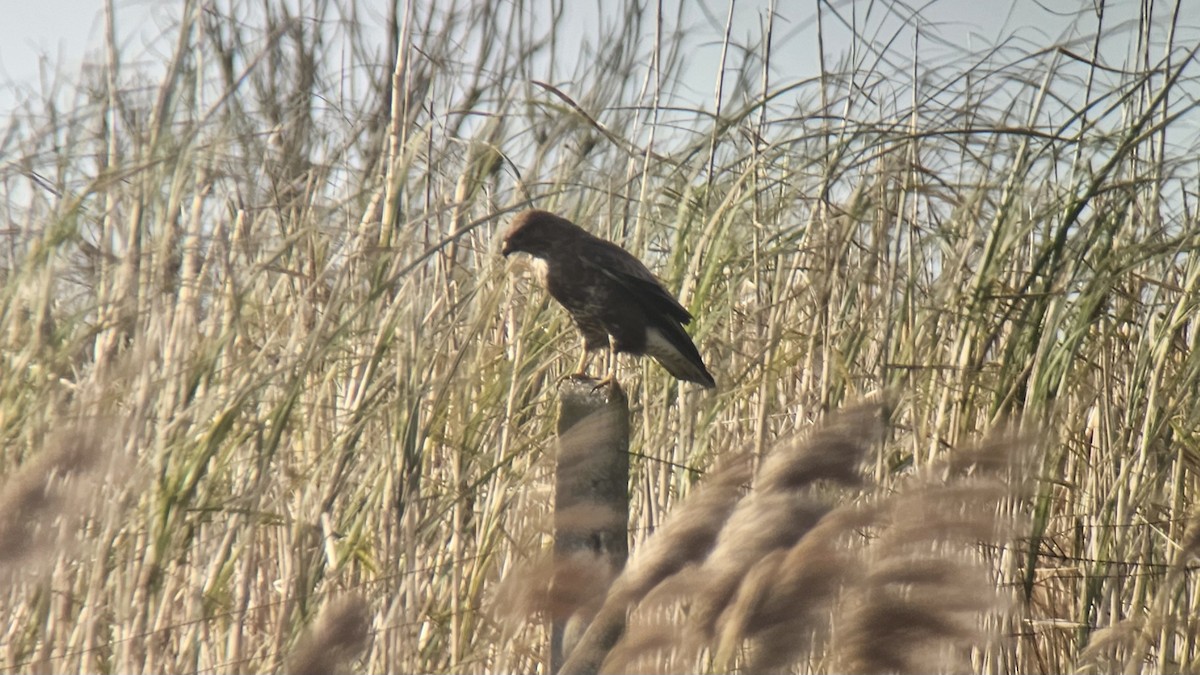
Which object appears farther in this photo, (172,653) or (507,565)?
(507,565)

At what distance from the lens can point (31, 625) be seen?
169 cm

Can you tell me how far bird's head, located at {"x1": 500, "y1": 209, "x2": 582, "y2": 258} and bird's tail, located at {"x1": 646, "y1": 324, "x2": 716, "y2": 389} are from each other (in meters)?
0.28

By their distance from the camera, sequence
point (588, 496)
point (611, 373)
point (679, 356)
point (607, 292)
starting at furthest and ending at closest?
point (607, 292) → point (679, 356) → point (611, 373) → point (588, 496)

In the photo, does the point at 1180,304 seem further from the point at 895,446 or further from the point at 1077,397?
the point at 895,446

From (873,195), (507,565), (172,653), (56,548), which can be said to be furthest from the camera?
(873,195)

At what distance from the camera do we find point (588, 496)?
1.49 meters

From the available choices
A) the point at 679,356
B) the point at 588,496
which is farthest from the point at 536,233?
the point at 588,496

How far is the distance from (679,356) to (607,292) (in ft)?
0.86

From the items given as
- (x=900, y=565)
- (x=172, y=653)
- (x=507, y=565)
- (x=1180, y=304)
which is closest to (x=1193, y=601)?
(x=1180, y=304)

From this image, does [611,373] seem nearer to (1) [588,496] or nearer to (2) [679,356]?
(2) [679,356]

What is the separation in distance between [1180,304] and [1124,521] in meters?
0.42

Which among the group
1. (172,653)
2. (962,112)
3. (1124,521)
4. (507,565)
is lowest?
(172,653)

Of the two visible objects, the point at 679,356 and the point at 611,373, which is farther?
the point at 679,356

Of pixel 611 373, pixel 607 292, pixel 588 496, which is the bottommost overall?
pixel 588 496
